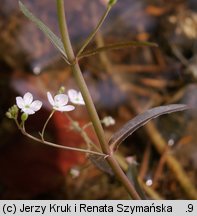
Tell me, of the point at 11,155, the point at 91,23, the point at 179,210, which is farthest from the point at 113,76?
the point at 179,210

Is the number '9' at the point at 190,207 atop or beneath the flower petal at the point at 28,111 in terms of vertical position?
beneath

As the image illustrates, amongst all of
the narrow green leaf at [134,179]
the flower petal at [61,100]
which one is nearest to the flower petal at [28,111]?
the flower petal at [61,100]

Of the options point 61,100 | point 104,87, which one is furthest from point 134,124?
point 104,87

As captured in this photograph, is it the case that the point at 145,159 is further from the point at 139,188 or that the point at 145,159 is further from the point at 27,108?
the point at 27,108

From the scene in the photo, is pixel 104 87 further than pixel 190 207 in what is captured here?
Yes

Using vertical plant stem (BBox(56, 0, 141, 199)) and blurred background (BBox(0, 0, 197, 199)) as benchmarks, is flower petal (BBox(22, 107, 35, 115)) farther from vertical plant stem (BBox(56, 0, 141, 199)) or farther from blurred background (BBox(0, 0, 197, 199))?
blurred background (BBox(0, 0, 197, 199))

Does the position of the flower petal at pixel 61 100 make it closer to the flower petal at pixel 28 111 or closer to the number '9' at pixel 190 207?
the flower petal at pixel 28 111

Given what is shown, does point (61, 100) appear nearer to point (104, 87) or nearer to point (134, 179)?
point (134, 179)

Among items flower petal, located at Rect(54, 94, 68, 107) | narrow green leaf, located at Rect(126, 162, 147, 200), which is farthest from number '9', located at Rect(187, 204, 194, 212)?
flower petal, located at Rect(54, 94, 68, 107)
